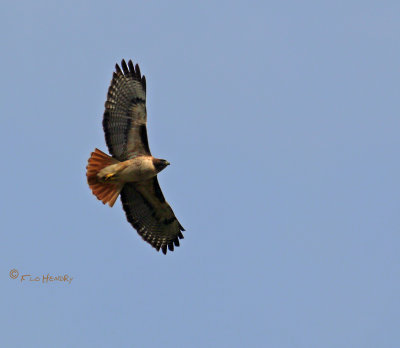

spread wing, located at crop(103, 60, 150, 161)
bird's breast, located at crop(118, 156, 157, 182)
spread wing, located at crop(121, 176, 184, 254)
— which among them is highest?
spread wing, located at crop(103, 60, 150, 161)

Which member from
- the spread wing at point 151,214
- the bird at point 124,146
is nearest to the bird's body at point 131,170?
the bird at point 124,146

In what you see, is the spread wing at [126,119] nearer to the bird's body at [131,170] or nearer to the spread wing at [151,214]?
the bird's body at [131,170]

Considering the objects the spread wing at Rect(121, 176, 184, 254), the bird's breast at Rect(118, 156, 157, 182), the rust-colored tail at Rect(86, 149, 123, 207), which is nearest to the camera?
the rust-colored tail at Rect(86, 149, 123, 207)

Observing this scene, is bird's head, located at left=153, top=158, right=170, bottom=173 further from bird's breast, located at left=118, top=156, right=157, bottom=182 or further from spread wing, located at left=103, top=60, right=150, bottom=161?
spread wing, located at left=103, top=60, right=150, bottom=161

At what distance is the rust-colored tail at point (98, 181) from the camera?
19891 mm

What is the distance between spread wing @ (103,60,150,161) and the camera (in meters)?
20.3

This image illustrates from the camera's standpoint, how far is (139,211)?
848 inches

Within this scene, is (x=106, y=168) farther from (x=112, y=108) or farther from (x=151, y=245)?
(x=151, y=245)

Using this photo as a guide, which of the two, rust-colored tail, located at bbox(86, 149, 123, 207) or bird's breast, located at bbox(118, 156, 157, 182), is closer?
rust-colored tail, located at bbox(86, 149, 123, 207)

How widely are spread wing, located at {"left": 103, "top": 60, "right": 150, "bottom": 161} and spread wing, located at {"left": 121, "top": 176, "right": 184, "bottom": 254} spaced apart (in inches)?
37.3

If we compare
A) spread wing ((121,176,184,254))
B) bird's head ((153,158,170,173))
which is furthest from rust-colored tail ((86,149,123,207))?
bird's head ((153,158,170,173))

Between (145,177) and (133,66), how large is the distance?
2.73 metres

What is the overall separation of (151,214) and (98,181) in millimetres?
2177

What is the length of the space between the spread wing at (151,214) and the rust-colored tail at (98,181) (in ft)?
2.28
